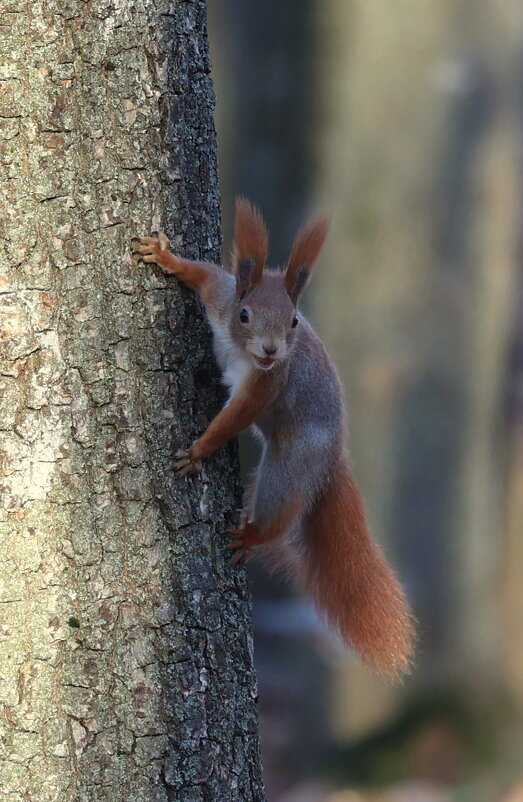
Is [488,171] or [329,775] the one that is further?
[329,775]

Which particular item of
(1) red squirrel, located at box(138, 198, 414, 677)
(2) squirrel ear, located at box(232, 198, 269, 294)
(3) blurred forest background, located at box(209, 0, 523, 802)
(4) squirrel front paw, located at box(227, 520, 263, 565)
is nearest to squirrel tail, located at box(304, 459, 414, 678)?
(1) red squirrel, located at box(138, 198, 414, 677)

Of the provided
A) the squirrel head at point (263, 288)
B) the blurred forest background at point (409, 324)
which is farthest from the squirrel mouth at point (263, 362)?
the blurred forest background at point (409, 324)

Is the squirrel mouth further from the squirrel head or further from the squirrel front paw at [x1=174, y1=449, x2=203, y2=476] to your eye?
the squirrel front paw at [x1=174, y1=449, x2=203, y2=476]

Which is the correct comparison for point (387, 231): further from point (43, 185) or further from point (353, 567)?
point (43, 185)

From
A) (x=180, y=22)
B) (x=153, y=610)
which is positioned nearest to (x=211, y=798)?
(x=153, y=610)

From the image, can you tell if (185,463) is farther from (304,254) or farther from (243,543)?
(304,254)

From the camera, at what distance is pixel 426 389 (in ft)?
14.8

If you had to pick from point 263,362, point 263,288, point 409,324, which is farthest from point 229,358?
point 409,324

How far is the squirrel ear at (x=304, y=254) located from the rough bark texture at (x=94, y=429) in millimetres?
354

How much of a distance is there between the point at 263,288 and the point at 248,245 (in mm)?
113

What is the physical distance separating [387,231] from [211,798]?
9.89ft

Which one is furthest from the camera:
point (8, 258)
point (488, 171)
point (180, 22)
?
point (488, 171)

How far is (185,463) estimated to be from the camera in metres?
1.79

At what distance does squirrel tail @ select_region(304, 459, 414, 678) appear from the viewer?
86.3 inches
